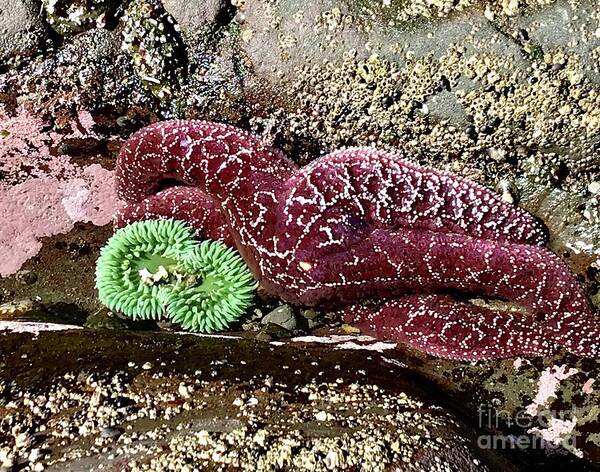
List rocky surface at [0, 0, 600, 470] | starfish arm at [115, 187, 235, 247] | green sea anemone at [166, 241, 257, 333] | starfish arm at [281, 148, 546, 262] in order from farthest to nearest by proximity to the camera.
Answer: starfish arm at [115, 187, 235, 247] → green sea anemone at [166, 241, 257, 333] → starfish arm at [281, 148, 546, 262] → rocky surface at [0, 0, 600, 470]

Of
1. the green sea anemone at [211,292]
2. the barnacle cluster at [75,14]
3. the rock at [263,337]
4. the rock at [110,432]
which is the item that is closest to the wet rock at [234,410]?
the rock at [110,432]

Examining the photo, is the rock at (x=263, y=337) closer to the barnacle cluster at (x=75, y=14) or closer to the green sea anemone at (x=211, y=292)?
the green sea anemone at (x=211, y=292)

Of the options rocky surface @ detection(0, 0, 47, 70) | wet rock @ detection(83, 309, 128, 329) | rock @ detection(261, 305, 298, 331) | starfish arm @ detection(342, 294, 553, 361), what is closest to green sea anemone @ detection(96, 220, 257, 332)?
wet rock @ detection(83, 309, 128, 329)

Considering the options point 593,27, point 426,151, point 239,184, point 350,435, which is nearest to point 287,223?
point 239,184

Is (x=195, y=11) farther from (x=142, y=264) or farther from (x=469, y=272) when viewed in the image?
(x=469, y=272)

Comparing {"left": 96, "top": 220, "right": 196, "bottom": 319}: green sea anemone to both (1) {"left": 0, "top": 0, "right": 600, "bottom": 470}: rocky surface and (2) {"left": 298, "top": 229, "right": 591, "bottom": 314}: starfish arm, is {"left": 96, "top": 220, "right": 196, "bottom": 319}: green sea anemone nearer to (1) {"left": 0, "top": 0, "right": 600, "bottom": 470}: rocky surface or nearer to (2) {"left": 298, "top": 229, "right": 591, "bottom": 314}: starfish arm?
(1) {"left": 0, "top": 0, "right": 600, "bottom": 470}: rocky surface

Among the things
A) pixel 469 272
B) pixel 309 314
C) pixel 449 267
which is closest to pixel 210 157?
pixel 309 314
